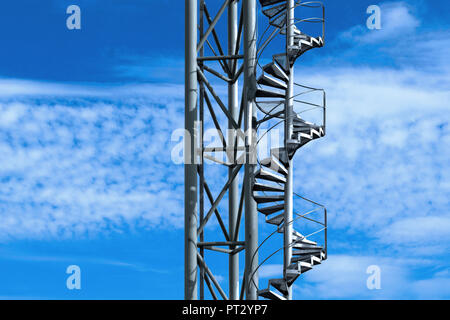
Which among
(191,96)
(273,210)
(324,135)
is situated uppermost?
(191,96)

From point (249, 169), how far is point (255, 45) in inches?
105

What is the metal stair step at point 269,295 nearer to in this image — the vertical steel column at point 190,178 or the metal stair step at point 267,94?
the vertical steel column at point 190,178

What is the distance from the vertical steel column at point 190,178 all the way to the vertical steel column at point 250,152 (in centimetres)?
117

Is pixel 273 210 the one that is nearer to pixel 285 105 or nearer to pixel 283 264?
pixel 283 264

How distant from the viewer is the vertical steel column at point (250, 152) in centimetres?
1585

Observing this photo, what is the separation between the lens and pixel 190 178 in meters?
16.4

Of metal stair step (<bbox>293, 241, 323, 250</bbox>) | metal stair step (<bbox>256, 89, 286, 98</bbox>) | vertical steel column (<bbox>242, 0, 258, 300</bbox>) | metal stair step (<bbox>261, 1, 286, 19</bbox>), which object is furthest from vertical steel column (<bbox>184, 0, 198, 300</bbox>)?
metal stair step (<bbox>293, 241, 323, 250</bbox>)

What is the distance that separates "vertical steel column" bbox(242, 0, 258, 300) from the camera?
1585 centimetres

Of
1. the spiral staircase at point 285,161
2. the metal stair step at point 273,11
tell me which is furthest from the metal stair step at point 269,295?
the metal stair step at point 273,11

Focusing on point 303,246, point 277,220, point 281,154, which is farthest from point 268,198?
point 303,246

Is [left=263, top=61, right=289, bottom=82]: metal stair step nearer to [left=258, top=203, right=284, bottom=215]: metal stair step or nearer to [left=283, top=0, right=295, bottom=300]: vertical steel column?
[left=283, top=0, right=295, bottom=300]: vertical steel column

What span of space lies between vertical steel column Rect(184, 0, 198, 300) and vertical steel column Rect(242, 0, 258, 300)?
3.83 ft

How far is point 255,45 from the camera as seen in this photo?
16266mm
